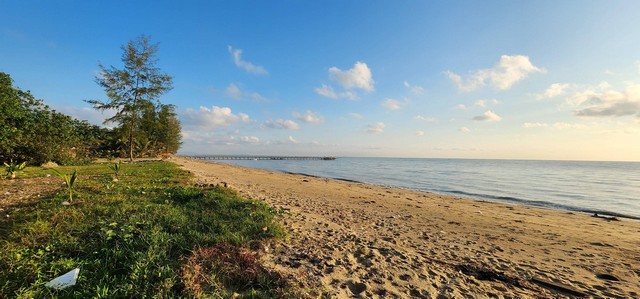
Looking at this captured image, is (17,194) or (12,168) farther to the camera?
(12,168)

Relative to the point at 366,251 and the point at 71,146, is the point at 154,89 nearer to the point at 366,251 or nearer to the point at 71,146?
the point at 71,146

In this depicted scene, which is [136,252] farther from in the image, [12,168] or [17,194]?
[12,168]

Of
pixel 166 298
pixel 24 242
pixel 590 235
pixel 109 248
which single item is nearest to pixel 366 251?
pixel 166 298

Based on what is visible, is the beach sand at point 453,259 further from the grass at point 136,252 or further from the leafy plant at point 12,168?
the leafy plant at point 12,168

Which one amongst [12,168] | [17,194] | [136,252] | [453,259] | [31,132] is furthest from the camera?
[31,132]

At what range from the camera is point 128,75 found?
25.6 m

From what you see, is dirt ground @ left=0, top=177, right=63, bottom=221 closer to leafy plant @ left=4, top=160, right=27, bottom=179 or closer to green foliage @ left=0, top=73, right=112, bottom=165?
leafy plant @ left=4, top=160, right=27, bottom=179

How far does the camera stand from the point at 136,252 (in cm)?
381

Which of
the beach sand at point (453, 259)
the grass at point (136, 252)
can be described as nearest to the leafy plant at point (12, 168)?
the grass at point (136, 252)

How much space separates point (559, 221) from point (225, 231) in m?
13.3

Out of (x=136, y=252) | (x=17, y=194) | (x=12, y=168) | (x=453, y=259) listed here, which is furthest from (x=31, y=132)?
(x=453, y=259)

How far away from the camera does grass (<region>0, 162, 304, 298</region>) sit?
10.3ft

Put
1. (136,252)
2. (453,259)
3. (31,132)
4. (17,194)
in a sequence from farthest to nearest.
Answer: (31,132)
(17,194)
(453,259)
(136,252)

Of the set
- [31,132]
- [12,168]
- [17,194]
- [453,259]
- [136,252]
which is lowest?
[453,259]
